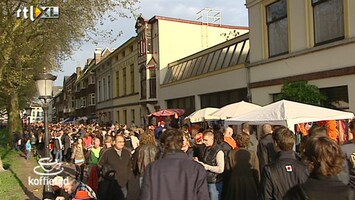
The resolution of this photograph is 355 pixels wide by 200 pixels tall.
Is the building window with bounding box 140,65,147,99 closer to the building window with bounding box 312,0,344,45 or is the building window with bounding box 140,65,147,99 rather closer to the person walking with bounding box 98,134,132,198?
the building window with bounding box 312,0,344,45

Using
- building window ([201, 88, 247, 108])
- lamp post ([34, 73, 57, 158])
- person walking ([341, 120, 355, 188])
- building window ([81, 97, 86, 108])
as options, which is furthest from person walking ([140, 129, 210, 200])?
building window ([81, 97, 86, 108])

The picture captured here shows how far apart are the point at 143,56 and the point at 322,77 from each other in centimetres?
2007

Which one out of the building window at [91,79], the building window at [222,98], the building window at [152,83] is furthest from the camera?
the building window at [91,79]

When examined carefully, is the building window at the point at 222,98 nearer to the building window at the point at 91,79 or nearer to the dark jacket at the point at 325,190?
the dark jacket at the point at 325,190

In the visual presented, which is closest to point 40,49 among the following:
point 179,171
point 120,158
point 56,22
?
point 56,22

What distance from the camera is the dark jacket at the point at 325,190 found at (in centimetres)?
298

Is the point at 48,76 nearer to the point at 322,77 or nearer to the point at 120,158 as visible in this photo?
the point at 120,158

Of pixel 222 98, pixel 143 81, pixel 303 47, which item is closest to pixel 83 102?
pixel 143 81

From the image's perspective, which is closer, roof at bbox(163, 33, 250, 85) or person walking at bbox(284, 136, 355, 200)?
person walking at bbox(284, 136, 355, 200)

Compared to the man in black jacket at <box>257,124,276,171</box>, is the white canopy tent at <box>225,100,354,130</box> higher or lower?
higher

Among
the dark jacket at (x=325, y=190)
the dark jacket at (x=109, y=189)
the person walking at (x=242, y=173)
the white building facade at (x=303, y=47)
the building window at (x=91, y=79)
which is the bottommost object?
the dark jacket at (x=109, y=189)

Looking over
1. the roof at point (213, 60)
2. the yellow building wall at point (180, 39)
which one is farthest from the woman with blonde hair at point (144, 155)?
the yellow building wall at point (180, 39)

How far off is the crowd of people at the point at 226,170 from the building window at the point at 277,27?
805 cm

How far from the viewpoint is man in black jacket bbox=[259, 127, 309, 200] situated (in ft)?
12.8
